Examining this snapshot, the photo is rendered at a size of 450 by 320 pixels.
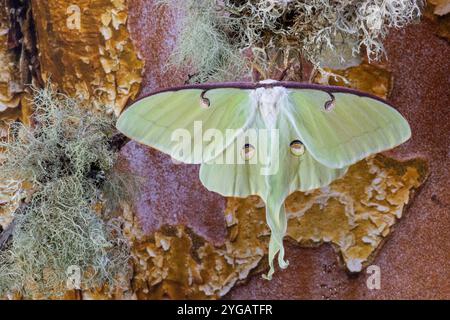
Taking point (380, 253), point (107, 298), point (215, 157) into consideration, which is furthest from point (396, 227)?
point (107, 298)

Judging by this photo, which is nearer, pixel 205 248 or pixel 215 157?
pixel 215 157

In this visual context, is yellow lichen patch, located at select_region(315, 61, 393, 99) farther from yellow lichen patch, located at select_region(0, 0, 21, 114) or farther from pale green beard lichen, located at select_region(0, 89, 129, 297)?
yellow lichen patch, located at select_region(0, 0, 21, 114)

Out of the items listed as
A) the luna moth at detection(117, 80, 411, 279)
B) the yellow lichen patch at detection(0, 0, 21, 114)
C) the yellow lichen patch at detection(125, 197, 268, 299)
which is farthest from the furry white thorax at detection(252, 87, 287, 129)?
the yellow lichen patch at detection(0, 0, 21, 114)

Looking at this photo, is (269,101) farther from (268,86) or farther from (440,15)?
(440,15)

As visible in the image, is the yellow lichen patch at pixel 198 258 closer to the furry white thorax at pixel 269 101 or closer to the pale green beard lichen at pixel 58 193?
the pale green beard lichen at pixel 58 193

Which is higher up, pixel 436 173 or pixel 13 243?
pixel 436 173

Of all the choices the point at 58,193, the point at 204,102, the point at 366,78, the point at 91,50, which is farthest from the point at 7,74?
the point at 366,78
